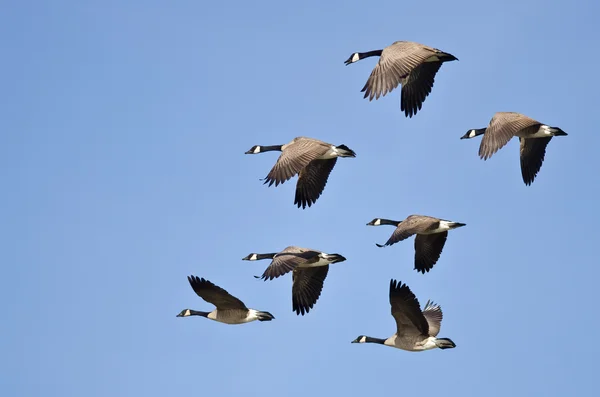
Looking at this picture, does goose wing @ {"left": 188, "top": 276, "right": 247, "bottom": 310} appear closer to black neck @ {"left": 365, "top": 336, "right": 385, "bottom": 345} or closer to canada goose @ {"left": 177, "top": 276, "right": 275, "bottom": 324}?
canada goose @ {"left": 177, "top": 276, "right": 275, "bottom": 324}

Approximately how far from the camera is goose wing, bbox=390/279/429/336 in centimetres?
2652

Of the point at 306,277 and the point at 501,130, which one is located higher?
the point at 501,130

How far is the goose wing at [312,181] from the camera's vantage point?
29.1 m

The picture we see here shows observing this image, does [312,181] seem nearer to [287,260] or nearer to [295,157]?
[295,157]

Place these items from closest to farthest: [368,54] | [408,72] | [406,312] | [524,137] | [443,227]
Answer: [408,72] → [406,312] → [443,227] → [524,137] → [368,54]

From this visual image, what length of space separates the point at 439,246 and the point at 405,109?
3488 millimetres

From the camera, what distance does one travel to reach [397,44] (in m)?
26.9

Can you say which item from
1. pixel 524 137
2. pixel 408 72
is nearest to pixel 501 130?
pixel 524 137

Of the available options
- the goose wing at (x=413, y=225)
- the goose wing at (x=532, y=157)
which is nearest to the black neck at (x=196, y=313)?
the goose wing at (x=413, y=225)

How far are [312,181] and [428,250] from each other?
2.82 meters

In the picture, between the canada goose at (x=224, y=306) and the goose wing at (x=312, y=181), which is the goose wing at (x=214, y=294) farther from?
the goose wing at (x=312, y=181)

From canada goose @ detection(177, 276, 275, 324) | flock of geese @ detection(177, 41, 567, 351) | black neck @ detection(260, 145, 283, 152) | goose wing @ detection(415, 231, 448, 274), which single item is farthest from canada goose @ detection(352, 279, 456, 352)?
black neck @ detection(260, 145, 283, 152)

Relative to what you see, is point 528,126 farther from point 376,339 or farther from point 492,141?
point 376,339

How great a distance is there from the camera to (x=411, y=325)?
27641 millimetres
